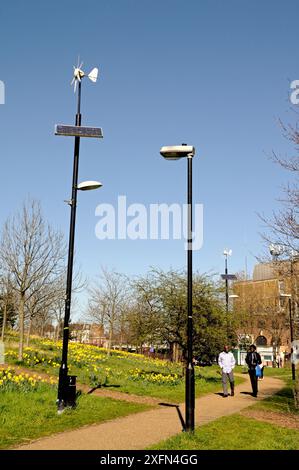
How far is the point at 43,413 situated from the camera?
30.5 feet

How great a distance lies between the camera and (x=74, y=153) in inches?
441

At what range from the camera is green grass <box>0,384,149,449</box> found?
7.77 meters

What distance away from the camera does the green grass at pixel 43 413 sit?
7.77 m

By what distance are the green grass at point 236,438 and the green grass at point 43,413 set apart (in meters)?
2.21

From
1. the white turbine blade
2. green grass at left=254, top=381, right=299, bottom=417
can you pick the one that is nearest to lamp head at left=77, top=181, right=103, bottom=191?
the white turbine blade

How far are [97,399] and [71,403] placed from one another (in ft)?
6.20

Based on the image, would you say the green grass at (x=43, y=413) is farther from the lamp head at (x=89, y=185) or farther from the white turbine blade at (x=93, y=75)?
the white turbine blade at (x=93, y=75)

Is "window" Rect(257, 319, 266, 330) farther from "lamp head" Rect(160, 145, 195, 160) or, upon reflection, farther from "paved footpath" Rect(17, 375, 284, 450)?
"lamp head" Rect(160, 145, 195, 160)

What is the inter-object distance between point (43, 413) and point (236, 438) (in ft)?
13.1

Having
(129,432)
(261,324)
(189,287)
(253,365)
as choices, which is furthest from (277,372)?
(129,432)

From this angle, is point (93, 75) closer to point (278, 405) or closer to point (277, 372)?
point (278, 405)

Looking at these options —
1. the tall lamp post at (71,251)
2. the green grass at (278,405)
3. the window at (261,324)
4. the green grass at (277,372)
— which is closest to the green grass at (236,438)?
the green grass at (278,405)

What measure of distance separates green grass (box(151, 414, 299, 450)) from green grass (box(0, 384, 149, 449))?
7.26 feet
